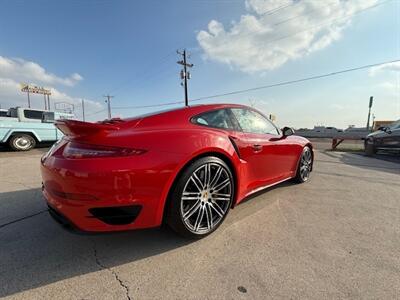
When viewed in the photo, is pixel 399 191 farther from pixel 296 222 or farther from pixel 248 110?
pixel 248 110

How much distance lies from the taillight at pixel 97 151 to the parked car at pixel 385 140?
908cm

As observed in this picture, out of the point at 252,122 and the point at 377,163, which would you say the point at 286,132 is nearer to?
the point at 252,122

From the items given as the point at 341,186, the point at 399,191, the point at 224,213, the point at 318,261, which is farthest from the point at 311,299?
the point at 399,191

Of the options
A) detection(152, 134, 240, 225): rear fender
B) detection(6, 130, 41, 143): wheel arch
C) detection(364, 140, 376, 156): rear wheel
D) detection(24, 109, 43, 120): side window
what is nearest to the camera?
detection(152, 134, 240, 225): rear fender

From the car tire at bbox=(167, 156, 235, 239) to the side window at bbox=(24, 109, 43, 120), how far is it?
32.4ft

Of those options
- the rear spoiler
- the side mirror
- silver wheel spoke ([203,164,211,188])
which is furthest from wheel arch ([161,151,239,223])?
the side mirror

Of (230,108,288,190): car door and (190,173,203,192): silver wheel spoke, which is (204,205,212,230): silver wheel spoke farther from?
(230,108,288,190): car door

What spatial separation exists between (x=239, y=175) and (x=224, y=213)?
1.44ft

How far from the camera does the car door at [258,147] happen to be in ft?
8.86

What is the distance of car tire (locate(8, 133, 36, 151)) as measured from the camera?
28.1 ft

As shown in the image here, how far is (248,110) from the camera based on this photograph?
10.3 ft

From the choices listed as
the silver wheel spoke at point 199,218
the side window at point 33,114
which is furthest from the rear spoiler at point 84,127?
the side window at point 33,114

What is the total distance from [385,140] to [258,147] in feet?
25.6

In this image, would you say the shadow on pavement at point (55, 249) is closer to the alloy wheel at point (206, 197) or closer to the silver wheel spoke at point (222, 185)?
the alloy wheel at point (206, 197)
